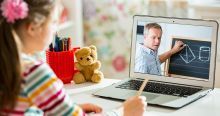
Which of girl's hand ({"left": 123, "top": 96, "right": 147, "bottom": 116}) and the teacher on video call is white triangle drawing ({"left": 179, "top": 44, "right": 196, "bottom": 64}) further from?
girl's hand ({"left": 123, "top": 96, "right": 147, "bottom": 116})

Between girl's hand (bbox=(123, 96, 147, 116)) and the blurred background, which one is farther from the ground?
the blurred background

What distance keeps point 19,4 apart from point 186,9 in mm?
1682

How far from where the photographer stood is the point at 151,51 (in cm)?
155

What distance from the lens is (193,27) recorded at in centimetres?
150

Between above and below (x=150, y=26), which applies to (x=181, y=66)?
below

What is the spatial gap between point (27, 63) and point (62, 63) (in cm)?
63

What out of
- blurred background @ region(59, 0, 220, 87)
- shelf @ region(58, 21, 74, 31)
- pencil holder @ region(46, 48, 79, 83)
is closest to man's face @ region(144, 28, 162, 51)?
pencil holder @ region(46, 48, 79, 83)

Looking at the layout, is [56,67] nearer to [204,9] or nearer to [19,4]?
[19,4]

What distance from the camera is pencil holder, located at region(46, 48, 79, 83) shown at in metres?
1.60

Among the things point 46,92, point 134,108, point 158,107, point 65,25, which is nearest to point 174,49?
point 158,107

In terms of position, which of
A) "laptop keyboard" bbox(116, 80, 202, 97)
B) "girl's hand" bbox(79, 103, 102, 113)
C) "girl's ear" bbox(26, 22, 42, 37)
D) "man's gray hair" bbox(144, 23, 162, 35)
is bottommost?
"girl's hand" bbox(79, 103, 102, 113)

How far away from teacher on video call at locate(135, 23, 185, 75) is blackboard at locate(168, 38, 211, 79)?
21 millimetres

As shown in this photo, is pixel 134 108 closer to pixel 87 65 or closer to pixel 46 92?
pixel 46 92

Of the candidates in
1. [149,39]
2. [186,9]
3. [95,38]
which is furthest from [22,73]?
[95,38]
